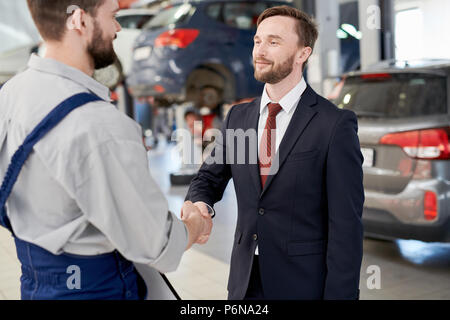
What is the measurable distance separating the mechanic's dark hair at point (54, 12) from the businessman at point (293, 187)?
1.75ft

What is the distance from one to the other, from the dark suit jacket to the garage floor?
163 cm

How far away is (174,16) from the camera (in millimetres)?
6289

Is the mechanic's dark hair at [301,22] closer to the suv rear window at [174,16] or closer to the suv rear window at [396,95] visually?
the suv rear window at [396,95]

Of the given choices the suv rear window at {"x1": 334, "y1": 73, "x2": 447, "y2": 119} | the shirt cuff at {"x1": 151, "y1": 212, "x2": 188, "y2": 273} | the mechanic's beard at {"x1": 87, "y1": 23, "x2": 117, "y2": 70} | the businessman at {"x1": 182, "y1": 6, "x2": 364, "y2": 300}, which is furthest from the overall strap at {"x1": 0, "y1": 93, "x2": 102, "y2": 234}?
the suv rear window at {"x1": 334, "y1": 73, "x2": 447, "y2": 119}

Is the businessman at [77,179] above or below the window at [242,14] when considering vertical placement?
below

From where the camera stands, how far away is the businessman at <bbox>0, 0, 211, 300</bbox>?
941 mm

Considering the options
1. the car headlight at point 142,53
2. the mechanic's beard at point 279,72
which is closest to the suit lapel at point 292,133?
the mechanic's beard at point 279,72

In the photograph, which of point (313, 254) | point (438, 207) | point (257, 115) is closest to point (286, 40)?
point (257, 115)

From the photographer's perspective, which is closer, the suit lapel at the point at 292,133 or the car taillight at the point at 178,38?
the suit lapel at the point at 292,133

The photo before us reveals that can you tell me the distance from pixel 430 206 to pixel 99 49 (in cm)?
245

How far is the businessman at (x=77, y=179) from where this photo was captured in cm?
94

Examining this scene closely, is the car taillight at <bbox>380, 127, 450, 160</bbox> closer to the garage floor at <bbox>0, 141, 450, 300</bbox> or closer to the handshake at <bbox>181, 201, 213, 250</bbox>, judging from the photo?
the garage floor at <bbox>0, 141, 450, 300</bbox>

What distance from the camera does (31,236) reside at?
101cm

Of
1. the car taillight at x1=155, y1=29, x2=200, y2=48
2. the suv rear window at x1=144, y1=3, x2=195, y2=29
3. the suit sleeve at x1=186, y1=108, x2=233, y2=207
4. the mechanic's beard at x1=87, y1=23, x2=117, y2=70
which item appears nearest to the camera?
the mechanic's beard at x1=87, y1=23, x2=117, y2=70
